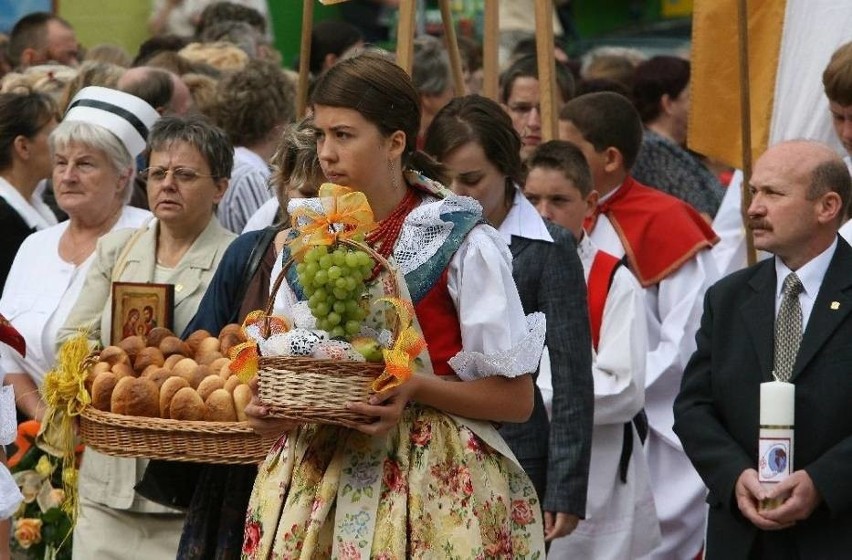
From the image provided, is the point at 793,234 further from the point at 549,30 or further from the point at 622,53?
the point at 622,53

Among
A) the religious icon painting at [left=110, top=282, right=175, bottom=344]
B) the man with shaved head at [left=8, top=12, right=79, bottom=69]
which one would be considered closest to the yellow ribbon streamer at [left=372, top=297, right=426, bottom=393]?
the religious icon painting at [left=110, top=282, right=175, bottom=344]

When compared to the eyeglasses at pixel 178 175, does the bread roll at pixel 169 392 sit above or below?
below

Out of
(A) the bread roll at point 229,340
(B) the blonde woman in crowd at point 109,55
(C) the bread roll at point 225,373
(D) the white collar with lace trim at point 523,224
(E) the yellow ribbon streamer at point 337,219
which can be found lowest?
(C) the bread roll at point 225,373

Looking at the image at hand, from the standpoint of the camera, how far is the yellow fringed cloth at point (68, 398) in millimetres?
5180

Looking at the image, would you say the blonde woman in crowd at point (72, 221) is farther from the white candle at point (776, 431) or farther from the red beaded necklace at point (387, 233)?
the white candle at point (776, 431)

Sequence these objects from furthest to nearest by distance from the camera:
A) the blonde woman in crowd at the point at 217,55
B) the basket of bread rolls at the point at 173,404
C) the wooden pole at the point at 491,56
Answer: the blonde woman in crowd at the point at 217,55 < the wooden pole at the point at 491,56 < the basket of bread rolls at the point at 173,404

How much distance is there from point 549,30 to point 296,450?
9.93ft

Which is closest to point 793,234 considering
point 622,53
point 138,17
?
point 622,53

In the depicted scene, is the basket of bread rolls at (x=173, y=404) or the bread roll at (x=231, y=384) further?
the bread roll at (x=231, y=384)

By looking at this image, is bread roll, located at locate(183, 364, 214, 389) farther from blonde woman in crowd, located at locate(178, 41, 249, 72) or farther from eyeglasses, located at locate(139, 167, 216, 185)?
blonde woman in crowd, located at locate(178, 41, 249, 72)

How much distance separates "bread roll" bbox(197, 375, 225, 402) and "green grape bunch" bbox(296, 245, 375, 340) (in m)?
1.15

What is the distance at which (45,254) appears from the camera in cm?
660

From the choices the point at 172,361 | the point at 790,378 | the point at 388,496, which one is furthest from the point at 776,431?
the point at 172,361

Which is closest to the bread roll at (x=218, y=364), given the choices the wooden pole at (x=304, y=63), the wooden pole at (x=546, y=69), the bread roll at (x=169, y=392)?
the bread roll at (x=169, y=392)
